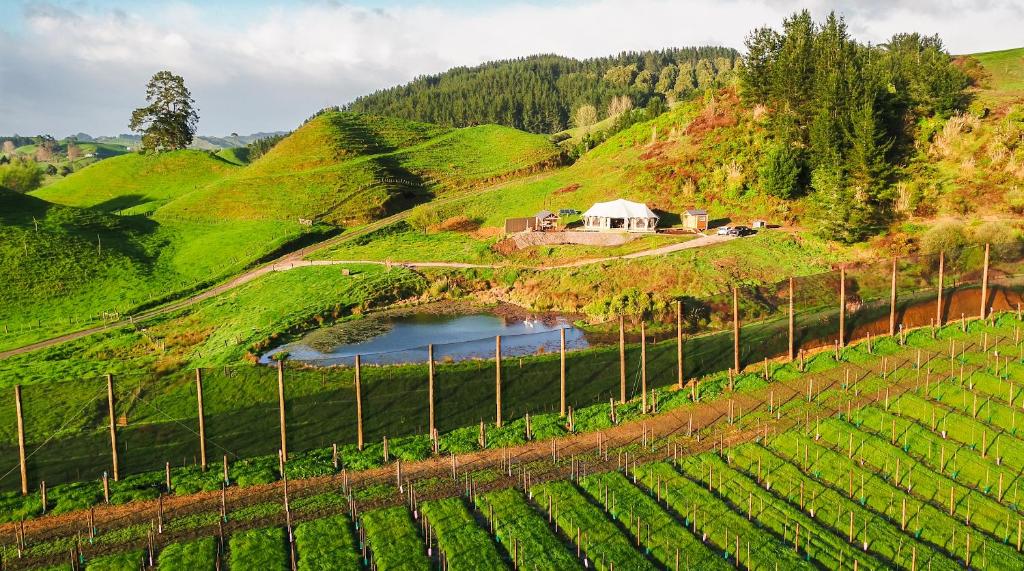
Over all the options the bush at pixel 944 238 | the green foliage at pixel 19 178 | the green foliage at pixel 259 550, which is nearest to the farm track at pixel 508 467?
the green foliage at pixel 259 550

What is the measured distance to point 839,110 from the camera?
6134cm

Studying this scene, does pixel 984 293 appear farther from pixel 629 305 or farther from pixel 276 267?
pixel 276 267

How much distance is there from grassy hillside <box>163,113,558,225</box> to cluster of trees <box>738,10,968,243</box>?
1429 inches

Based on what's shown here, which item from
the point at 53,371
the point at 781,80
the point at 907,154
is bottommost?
the point at 53,371

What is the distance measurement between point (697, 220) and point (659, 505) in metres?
43.8

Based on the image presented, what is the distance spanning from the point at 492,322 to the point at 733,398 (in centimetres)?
2298

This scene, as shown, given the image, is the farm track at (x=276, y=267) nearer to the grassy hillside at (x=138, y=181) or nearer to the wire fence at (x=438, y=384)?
the wire fence at (x=438, y=384)

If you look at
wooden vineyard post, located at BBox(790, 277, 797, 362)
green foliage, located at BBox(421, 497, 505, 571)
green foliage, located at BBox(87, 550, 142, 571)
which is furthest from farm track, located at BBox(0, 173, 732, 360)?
green foliage, located at BBox(421, 497, 505, 571)

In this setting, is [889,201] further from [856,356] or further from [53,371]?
[53,371]

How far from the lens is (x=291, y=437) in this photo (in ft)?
86.2

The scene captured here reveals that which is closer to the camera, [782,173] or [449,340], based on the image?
[449,340]

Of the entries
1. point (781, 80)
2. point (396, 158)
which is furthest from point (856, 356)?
point (396, 158)

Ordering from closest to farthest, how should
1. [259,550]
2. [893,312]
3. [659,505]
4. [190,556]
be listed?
[190,556]
[259,550]
[659,505]
[893,312]

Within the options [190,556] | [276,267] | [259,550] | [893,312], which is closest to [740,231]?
[893,312]
